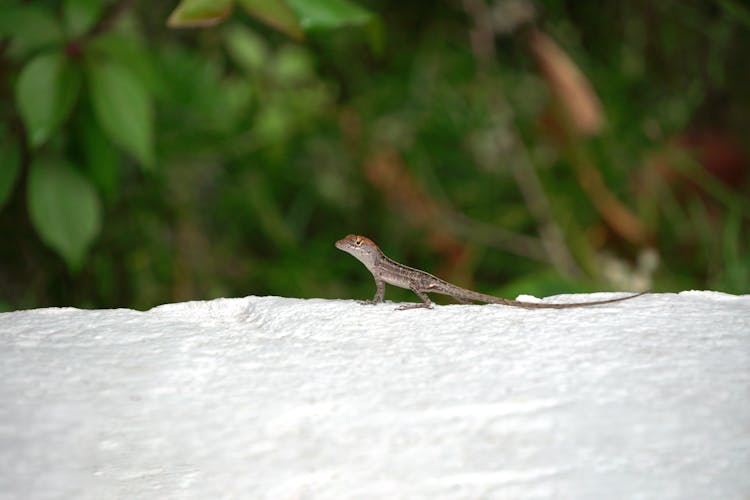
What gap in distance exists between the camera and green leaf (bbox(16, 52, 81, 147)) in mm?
2561

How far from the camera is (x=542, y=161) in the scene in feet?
16.6

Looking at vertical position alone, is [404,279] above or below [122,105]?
below

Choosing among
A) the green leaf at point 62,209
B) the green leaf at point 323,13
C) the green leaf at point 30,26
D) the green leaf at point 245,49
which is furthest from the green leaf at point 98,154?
the green leaf at point 245,49

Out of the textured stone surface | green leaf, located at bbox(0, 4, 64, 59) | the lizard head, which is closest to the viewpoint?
the textured stone surface

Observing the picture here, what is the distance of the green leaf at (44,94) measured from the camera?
8.40 ft

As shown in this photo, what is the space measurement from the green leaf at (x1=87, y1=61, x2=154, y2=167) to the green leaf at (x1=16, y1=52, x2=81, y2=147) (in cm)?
10

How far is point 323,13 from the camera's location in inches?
98.3

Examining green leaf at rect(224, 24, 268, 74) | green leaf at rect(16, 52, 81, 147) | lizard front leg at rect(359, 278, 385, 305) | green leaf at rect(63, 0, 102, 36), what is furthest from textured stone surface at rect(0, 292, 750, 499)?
green leaf at rect(224, 24, 268, 74)

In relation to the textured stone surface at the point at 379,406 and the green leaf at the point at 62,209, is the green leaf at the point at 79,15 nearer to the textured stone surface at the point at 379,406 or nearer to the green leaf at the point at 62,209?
the green leaf at the point at 62,209

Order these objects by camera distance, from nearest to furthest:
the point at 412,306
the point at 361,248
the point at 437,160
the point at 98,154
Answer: the point at 412,306 → the point at 98,154 → the point at 361,248 → the point at 437,160

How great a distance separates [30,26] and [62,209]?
58 cm

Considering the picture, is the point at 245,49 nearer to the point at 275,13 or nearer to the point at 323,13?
the point at 323,13

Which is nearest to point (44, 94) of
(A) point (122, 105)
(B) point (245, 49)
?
Result: (A) point (122, 105)

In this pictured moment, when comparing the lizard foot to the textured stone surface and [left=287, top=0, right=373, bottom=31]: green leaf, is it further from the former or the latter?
[left=287, top=0, right=373, bottom=31]: green leaf
